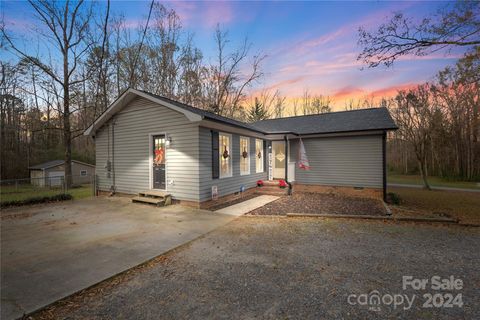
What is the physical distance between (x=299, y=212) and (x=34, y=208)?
892cm

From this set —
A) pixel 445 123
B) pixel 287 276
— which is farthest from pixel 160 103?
pixel 445 123

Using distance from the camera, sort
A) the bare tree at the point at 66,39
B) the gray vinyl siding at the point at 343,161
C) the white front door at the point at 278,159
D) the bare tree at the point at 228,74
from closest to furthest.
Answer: the gray vinyl siding at the point at 343,161 → the white front door at the point at 278,159 → the bare tree at the point at 66,39 → the bare tree at the point at 228,74

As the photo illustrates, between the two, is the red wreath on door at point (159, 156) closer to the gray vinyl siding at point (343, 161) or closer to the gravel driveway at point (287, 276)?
the gravel driveway at point (287, 276)

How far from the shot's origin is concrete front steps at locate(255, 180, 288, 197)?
9.70 m

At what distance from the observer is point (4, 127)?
1802cm

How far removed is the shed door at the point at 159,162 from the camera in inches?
308

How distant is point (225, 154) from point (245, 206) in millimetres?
2144

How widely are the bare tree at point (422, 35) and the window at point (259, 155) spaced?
5.42 m

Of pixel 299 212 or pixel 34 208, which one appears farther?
pixel 34 208

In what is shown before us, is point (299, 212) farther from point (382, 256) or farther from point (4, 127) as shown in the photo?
point (4, 127)

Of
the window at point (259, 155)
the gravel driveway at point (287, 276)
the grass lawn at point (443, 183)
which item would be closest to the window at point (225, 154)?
the window at point (259, 155)

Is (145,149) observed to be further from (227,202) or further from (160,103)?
(227,202)

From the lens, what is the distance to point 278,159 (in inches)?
462

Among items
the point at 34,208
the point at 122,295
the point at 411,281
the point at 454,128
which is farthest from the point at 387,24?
the point at 454,128
